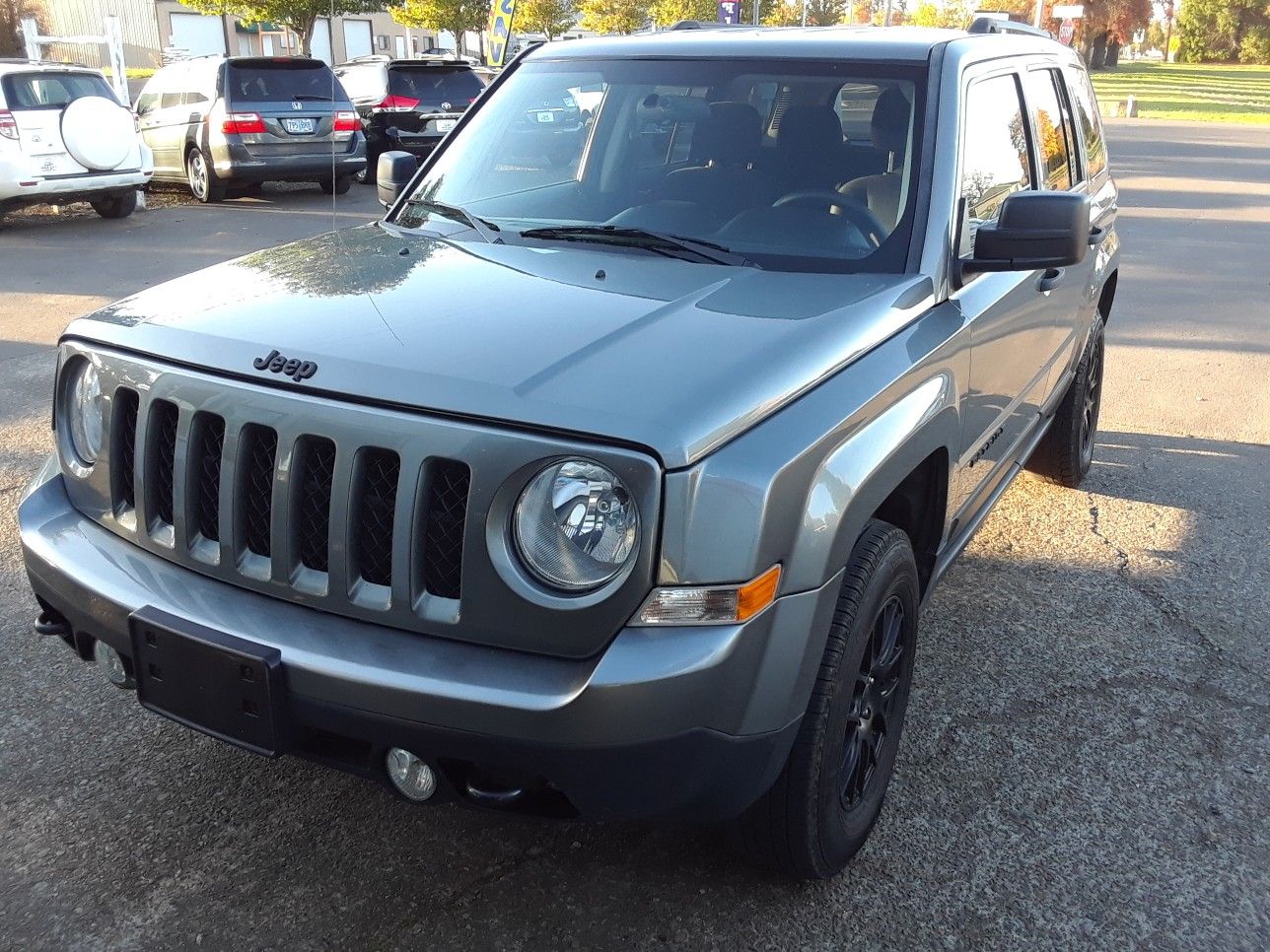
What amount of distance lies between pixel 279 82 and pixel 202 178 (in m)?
1.50

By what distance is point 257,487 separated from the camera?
2.35 metres

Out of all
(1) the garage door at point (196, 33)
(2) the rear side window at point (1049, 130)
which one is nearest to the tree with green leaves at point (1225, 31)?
(1) the garage door at point (196, 33)

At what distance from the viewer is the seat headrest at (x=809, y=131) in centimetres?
335

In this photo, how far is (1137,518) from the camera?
16.4 ft

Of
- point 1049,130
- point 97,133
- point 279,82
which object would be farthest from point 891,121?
point 279,82

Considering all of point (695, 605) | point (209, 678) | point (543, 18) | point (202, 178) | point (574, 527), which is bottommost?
point (202, 178)

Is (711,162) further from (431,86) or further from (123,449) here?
(431,86)

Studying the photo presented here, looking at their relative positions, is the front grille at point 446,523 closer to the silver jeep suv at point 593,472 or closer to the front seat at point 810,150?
the silver jeep suv at point 593,472

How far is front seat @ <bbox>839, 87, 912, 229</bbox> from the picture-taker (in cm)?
316

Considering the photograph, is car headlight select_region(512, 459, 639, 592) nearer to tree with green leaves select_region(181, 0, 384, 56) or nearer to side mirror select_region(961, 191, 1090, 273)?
side mirror select_region(961, 191, 1090, 273)

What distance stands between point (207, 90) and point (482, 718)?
13572mm

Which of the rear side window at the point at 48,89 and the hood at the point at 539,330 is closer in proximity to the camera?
the hood at the point at 539,330

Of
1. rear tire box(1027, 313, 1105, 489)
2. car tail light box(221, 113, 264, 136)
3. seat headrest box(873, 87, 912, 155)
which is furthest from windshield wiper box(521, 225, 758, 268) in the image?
car tail light box(221, 113, 264, 136)

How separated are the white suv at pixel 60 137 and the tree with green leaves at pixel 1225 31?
85325mm
